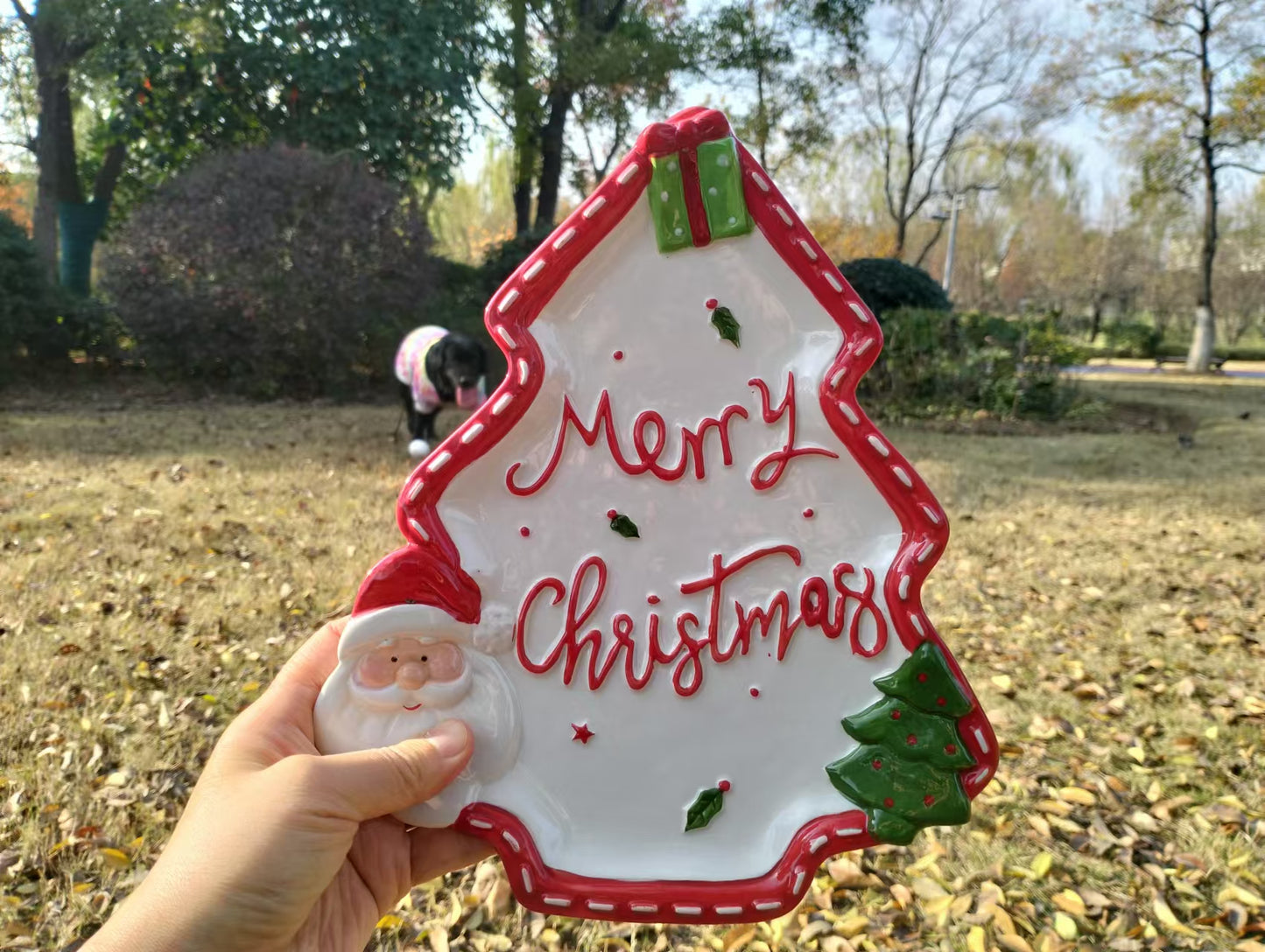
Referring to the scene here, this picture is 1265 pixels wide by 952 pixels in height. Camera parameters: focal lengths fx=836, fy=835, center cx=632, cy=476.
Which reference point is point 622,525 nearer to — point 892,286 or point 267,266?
Result: point 267,266

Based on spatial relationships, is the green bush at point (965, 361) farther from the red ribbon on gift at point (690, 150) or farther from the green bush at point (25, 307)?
the green bush at point (25, 307)

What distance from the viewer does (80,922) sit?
2.13 metres

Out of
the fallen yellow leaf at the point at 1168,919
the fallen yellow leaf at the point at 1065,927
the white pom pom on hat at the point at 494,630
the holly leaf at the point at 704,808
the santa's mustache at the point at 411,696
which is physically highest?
the white pom pom on hat at the point at 494,630

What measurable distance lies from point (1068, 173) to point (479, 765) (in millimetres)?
38109

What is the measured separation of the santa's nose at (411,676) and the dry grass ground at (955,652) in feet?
4.04

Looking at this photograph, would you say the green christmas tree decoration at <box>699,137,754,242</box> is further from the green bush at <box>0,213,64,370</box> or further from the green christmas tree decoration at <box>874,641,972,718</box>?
the green bush at <box>0,213,64,370</box>

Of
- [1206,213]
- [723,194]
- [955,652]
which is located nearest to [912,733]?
[723,194]

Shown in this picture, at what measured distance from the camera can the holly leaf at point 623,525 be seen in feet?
4.53

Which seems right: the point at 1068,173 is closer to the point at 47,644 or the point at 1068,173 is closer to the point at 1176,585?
the point at 1176,585

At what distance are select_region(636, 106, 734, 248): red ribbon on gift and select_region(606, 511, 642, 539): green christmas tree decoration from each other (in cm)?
46

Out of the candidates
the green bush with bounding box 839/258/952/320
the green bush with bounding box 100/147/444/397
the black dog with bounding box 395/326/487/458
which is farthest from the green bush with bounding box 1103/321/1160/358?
the black dog with bounding box 395/326/487/458

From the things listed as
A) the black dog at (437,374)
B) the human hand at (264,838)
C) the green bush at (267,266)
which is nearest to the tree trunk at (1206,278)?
the green bush at (267,266)

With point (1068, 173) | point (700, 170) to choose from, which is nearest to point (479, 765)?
point (700, 170)

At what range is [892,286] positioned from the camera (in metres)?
11.1
